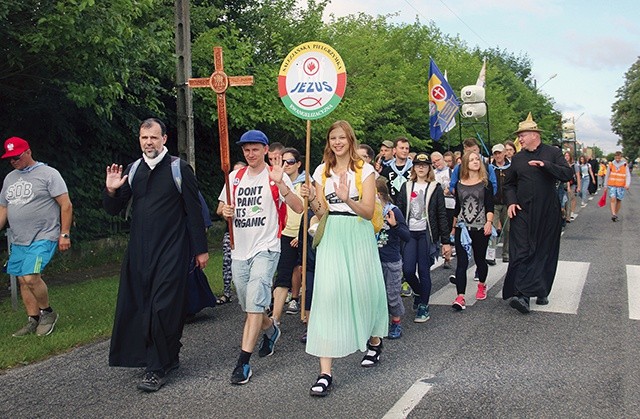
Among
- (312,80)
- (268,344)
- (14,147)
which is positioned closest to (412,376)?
(268,344)

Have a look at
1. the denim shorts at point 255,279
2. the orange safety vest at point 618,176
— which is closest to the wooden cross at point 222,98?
the denim shorts at point 255,279

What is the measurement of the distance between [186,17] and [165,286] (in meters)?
6.60

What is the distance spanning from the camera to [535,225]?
7738mm

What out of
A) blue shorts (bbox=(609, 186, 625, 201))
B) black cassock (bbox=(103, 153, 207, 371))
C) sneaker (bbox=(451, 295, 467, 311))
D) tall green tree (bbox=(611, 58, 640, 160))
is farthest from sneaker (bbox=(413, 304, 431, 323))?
tall green tree (bbox=(611, 58, 640, 160))

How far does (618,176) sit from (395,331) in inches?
553

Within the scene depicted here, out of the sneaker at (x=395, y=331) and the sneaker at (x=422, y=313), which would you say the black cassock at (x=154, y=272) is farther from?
the sneaker at (x=422, y=313)

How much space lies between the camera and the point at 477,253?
8.01 meters

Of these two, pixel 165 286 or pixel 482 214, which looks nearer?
pixel 165 286

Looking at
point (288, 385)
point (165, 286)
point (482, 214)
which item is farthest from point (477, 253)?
point (165, 286)

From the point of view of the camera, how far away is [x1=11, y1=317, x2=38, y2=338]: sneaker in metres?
6.57

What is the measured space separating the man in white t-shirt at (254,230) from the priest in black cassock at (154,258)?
36cm

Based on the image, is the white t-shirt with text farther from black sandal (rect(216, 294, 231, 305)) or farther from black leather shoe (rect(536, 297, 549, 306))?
black leather shoe (rect(536, 297, 549, 306))

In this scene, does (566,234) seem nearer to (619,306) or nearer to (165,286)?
(619,306)

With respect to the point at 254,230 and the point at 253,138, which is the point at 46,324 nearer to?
the point at 254,230
